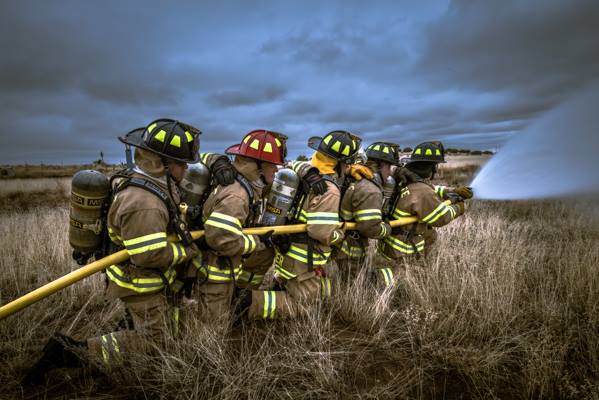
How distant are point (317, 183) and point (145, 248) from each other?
86.3 inches

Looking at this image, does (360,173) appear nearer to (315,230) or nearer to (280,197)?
(315,230)

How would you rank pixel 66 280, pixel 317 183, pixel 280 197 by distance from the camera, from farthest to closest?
pixel 280 197
pixel 317 183
pixel 66 280

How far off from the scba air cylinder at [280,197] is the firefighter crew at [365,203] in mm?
1008

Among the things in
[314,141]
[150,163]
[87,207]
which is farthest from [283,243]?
[87,207]

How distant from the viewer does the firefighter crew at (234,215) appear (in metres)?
3.28

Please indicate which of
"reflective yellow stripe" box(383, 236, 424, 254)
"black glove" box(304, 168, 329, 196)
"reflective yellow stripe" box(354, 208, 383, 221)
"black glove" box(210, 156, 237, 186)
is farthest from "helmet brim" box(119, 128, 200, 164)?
"reflective yellow stripe" box(383, 236, 424, 254)

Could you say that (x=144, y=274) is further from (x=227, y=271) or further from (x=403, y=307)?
(x=403, y=307)

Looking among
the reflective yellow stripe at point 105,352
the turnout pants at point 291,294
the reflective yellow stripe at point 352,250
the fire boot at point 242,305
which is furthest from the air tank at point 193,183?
the reflective yellow stripe at point 352,250

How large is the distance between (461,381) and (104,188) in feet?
13.3

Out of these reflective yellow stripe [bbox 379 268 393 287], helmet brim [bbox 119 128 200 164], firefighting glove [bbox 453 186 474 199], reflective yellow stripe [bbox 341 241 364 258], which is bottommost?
reflective yellow stripe [bbox 379 268 393 287]

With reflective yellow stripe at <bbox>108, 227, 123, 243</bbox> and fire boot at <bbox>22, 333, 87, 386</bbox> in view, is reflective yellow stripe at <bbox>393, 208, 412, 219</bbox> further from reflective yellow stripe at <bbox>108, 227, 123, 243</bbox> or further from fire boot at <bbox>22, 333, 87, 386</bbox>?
fire boot at <bbox>22, 333, 87, 386</bbox>

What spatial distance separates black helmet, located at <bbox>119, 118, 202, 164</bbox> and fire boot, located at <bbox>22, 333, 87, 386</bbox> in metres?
2.02

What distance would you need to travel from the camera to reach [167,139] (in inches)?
120

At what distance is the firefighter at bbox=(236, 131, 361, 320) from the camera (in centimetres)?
387
